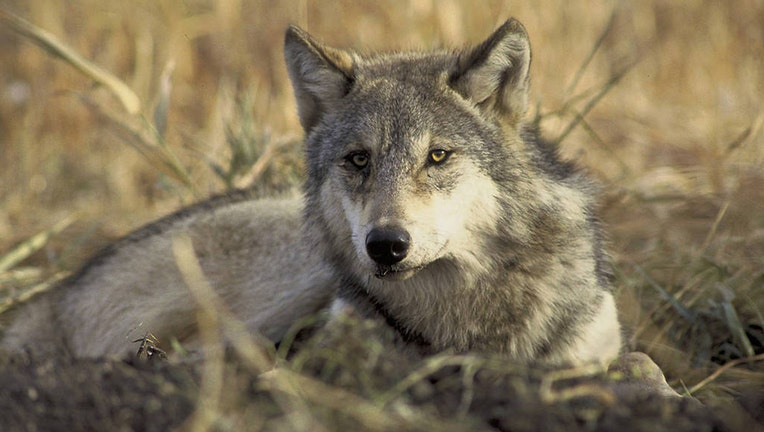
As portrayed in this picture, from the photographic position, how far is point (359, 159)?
3.74 meters

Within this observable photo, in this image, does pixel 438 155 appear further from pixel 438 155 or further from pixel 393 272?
pixel 393 272

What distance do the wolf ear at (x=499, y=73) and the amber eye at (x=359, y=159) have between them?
1.81 ft

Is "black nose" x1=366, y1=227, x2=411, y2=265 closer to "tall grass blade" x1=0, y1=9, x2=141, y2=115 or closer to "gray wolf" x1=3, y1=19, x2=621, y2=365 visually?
"gray wolf" x1=3, y1=19, x2=621, y2=365

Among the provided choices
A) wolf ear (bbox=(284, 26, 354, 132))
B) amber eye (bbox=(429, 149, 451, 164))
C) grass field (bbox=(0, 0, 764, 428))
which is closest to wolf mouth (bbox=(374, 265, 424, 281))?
amber eye (bbox=(429, 149, 451, 164))

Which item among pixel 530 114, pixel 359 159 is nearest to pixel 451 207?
pixel 359 159

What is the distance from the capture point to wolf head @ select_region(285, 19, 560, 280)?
340 centimetres

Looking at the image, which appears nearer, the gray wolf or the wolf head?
the wolf head

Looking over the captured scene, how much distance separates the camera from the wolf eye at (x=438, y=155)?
3.63 meters

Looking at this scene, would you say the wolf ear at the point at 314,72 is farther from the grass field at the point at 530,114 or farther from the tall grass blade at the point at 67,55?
the tall grass blade at the point at 67,55

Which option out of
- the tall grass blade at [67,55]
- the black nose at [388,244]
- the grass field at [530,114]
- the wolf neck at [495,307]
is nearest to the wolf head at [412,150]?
the black nose at [388,244]

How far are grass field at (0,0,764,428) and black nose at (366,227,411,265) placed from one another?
162 centimetres

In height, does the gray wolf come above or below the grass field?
above

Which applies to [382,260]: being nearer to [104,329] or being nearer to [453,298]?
[453,298]

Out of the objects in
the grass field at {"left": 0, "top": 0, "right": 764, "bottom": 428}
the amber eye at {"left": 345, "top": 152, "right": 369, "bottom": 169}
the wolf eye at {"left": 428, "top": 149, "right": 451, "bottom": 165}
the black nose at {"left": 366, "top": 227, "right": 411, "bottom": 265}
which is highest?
the wolf eye at {"left": 428, "top": 149, "right": 451, "bottom": 165}
